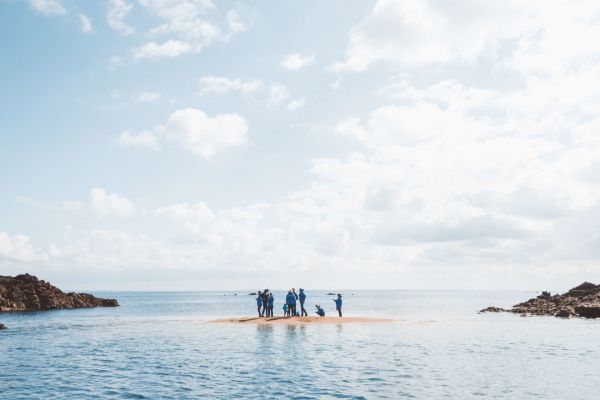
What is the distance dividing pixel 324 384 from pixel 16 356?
24.3m

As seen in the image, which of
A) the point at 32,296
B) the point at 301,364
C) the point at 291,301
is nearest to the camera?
the point at 301,364

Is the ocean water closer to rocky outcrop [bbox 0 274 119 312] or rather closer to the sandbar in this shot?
the sandbar

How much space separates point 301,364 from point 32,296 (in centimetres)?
9942

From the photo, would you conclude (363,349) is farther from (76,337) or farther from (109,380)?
(76,337)

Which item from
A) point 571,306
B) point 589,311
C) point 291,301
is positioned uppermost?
point 291,301

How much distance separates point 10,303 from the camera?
Result: 325ft

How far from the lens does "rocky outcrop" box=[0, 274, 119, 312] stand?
101 m

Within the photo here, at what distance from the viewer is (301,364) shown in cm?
2836

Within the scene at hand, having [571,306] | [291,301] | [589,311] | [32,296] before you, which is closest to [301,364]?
[291,301]

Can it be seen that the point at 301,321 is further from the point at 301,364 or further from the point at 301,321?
the point at 301,364

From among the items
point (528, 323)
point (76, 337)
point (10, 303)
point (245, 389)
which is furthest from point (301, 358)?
point (10, 303)

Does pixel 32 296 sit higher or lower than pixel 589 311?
higher

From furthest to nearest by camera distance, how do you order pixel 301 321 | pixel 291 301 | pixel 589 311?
pixel 589 311
pixel 291 301
pixel 301 321

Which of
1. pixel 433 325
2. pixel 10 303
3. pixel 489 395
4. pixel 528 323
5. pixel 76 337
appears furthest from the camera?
pixel 10 303
